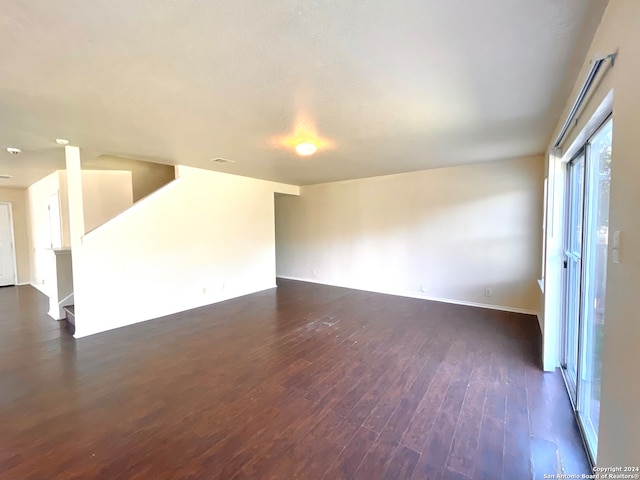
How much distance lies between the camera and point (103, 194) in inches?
204

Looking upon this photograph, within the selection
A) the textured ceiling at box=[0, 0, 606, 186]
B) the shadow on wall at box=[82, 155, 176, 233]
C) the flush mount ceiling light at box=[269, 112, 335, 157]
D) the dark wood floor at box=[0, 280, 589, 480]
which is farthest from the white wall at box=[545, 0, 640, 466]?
the shadow on wall at box=[82, 155, 176, 233]

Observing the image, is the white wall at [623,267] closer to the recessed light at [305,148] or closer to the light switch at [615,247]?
the light switch at [615,247]

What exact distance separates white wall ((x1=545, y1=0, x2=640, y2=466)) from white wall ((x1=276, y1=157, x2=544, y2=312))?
11.3 feet

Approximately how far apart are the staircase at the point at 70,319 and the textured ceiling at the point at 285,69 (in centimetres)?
228

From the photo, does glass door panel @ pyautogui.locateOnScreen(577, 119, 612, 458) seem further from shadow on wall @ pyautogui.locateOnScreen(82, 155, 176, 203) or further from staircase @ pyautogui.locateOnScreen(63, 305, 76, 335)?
shadow on wall @ pyautogui.locateOnScreen(82, 155, 176, 203)

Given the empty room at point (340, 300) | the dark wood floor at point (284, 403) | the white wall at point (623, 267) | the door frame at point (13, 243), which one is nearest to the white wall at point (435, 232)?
the empty room at point (340, 300)

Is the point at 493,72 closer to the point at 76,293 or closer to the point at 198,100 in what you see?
the point at 198,100

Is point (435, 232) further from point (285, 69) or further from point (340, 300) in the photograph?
point (285, 69)

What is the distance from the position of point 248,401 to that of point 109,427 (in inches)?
37.1

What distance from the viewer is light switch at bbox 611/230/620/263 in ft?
3.45

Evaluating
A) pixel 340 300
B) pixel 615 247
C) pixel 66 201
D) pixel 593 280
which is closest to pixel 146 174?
pixel 66 201

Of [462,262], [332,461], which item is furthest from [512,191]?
[332,461]

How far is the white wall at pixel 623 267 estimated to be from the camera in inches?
35.5

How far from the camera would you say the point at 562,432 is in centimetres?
181
